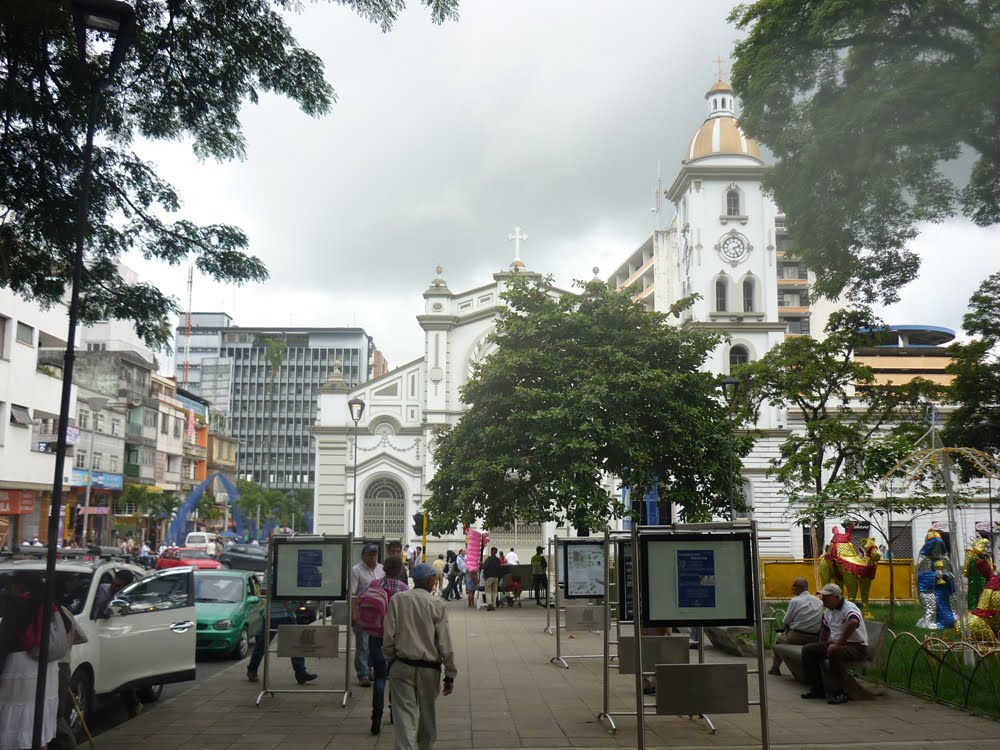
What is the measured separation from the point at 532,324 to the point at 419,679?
19.4 metres

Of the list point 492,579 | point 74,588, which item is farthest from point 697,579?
point 492,579

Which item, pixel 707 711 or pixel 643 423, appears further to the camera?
pixel 643 423

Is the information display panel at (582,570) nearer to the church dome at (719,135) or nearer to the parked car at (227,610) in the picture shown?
the parked car at (227,610)

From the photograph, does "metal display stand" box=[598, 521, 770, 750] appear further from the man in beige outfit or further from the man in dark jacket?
the man in dark jacket

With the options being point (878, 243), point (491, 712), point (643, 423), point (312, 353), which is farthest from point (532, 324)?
point (312, 353)

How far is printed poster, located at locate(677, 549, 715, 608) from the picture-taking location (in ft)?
26.0

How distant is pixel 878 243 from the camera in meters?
12.2

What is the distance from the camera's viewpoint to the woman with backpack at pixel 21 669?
7066 millimetres

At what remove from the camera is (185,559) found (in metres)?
32.5

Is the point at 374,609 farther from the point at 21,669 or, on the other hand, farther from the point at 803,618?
the point at 803,618

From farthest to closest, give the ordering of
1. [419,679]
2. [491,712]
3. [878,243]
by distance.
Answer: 1. [878,243]
2. [491,712]
3. [419,679]

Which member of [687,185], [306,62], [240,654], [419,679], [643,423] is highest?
[687,185]

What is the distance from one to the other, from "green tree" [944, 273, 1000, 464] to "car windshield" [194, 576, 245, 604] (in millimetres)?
18321

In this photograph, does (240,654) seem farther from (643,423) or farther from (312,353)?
(312,353)
